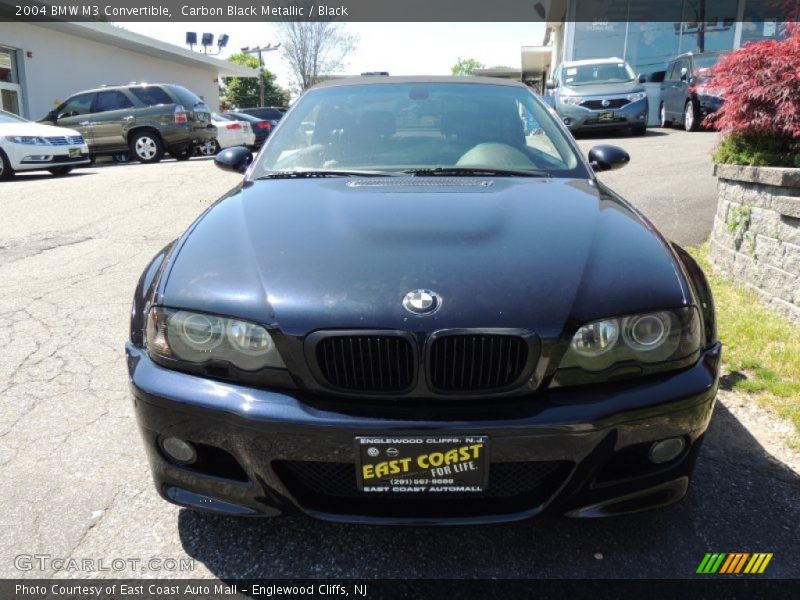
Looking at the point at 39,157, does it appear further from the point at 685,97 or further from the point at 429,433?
the point at 685,97

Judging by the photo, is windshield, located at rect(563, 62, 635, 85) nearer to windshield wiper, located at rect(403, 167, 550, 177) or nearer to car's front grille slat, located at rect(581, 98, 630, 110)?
car's front grille slat, located at rect(581, 98, 630, 110)

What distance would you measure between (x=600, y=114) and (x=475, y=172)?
12.1m

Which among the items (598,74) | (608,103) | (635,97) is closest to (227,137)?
(598,74)

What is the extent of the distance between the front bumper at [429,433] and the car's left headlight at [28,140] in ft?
39.7

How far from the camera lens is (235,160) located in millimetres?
3553

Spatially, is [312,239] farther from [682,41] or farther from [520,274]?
[682,41]

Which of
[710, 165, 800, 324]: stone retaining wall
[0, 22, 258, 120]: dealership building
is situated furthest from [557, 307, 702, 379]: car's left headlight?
[0, 22, 258, 120]: dealership building

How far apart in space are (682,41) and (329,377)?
23.1 metres

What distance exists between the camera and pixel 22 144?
12.0m

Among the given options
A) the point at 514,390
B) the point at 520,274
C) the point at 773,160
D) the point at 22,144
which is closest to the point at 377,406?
the point at 514,390

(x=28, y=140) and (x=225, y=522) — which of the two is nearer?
(x=225, y=522)

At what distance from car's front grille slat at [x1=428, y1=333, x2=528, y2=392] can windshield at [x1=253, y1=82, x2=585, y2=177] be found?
1.30m

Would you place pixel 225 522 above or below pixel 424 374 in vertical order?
below

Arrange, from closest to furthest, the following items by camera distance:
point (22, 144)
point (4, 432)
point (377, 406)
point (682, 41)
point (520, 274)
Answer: point (377, 406), point (520, 274), point (4, 432), point (22, 144), point (682, 41)
